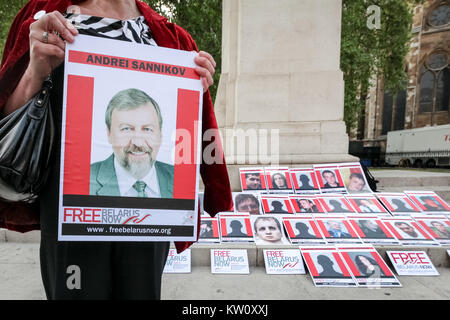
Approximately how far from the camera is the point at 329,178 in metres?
4.00

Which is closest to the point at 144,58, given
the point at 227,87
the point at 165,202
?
the point at 165,202

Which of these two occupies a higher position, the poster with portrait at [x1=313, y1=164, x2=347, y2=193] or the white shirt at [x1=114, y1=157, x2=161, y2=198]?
the white shirt at [x1=114, y1=157, x2=161, y2=198]

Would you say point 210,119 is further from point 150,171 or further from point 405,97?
point 405,97

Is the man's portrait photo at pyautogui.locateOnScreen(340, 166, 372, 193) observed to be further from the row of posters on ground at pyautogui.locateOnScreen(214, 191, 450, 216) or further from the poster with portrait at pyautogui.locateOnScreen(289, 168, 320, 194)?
the poster with portrait at pyautogui.locateOnScreen(289, 168, 320, 194)

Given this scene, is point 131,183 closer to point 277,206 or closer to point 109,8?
point 109,8

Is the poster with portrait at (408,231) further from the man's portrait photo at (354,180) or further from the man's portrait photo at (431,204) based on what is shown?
the man's portrait photo at (354,180)

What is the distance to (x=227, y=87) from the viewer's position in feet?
17.4

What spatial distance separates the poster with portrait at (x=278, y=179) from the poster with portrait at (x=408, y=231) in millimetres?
1270

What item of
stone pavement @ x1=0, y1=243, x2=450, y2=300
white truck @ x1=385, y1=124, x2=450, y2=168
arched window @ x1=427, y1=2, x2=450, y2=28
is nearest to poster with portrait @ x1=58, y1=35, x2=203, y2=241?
stone pavement @ x1=0, y1=243, x2=450, y2=300

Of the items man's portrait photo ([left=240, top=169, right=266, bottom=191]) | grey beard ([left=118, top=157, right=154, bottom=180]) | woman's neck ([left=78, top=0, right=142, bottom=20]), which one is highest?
woman's neck ([left=78, top=0, right=142, bottom=20])

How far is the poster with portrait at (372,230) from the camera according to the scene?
2.77 m

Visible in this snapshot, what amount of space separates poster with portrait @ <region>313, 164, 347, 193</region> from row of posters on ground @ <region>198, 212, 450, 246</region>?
75cm

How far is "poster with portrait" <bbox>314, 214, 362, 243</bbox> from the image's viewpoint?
279cm

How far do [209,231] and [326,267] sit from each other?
1233 mm
